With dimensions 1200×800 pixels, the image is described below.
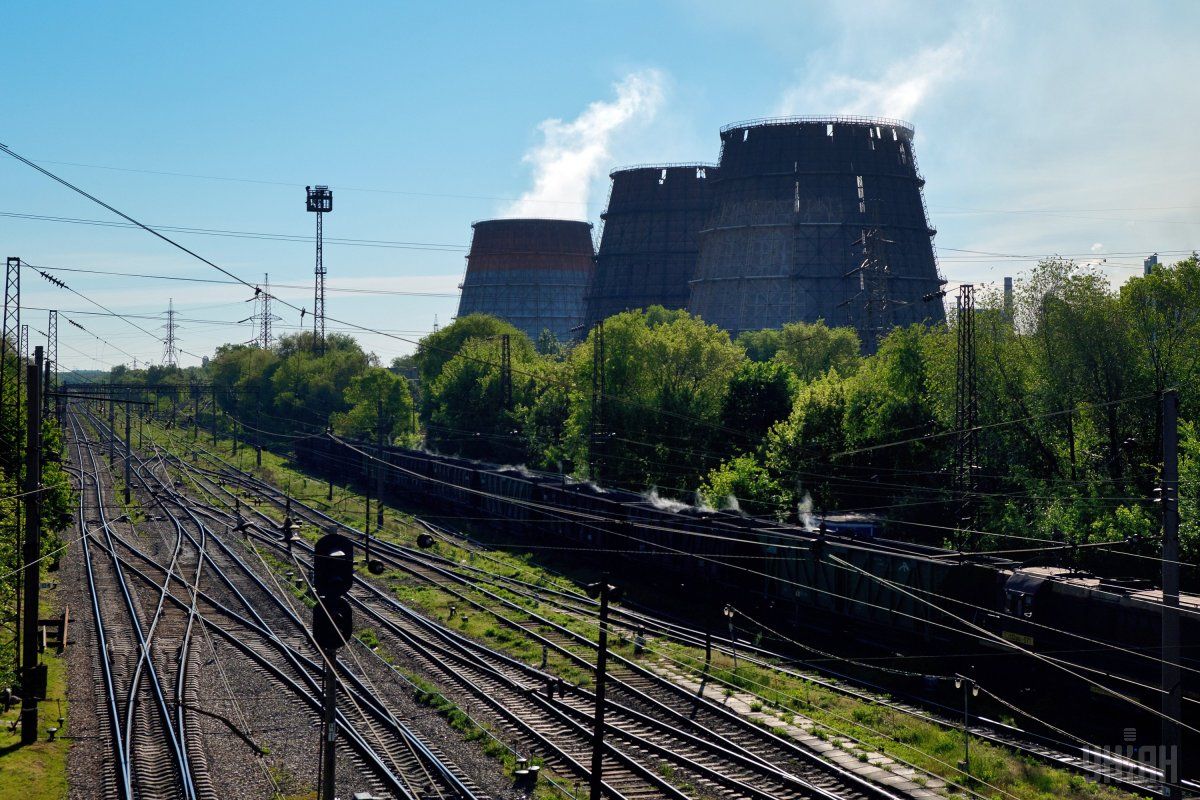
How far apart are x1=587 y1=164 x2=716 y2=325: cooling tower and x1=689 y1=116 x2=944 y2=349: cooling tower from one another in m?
15.2

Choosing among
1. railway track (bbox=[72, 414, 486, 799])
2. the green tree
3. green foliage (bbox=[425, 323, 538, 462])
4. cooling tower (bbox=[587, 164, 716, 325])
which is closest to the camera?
railway track (bbox=[72, 414, 486, 799])

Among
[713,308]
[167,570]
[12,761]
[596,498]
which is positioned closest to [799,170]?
[713,308]

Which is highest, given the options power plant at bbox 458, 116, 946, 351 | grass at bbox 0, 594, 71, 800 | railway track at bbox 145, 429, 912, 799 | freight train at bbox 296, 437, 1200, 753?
power plant at bbox 458, 116, 946, 351

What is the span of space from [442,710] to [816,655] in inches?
462

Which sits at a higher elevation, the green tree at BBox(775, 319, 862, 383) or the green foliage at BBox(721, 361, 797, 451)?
the green tree at BBox(775, 319, 862, 383)

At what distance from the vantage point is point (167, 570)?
1722 inches

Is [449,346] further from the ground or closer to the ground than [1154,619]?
further from the ground

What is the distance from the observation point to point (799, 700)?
27.0m

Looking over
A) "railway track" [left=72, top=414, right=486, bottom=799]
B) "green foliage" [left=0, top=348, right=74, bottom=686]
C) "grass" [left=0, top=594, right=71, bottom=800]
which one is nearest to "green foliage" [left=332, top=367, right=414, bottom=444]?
"railway track" [left=72, top=414, right=486, bottom=799]

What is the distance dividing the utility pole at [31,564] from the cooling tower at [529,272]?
353 ft

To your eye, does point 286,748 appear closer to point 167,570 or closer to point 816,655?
point 816,655

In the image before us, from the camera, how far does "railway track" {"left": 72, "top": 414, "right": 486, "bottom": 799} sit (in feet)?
70.3

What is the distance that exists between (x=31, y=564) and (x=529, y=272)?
11047cm

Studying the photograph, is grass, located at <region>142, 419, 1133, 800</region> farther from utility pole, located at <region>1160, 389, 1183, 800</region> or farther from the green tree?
the green tree
